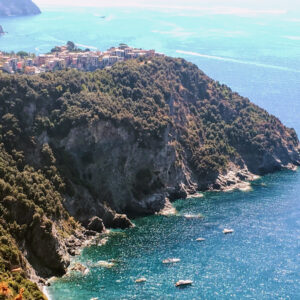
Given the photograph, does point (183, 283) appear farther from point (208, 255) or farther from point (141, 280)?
point (208, 255)

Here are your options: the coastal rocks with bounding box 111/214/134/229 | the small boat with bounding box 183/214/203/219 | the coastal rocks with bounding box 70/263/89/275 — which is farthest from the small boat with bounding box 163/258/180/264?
the small boat with bounding box 183/214/203/219

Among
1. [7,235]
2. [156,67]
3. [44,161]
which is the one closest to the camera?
[7,235]

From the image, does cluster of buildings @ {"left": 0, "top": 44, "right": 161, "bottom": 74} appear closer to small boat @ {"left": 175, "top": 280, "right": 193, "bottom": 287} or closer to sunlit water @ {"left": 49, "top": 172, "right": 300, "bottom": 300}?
sunlit water @ {"left": 49, "top": 172, "right": 300, "bottom": 300}

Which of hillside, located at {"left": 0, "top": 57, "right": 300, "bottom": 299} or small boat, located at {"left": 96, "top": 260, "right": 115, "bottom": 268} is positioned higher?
hillside, located at {"left": 0, "top": 57, "right": 300, "bottom": 299}

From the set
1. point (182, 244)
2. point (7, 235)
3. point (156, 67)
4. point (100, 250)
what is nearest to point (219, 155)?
point (156, 67)

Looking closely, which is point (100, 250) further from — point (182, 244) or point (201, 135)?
point (201, 135)

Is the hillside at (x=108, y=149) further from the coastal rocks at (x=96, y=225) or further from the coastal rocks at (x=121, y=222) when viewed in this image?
the coastal rocks at (x=96, y=225)
